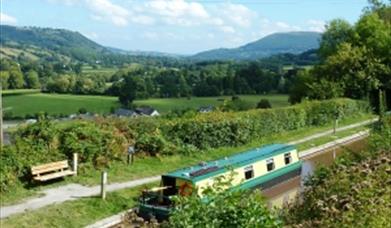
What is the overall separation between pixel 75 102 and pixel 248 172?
49495mm

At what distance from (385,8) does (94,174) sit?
4455 cm

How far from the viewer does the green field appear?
197 ft

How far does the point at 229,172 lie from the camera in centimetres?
1293

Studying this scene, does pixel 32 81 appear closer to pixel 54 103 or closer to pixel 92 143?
pixel 54 103

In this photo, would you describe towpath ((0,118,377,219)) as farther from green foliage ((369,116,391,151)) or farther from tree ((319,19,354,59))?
tree ((319,19,354,59))

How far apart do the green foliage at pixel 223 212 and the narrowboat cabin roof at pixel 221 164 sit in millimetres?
6437

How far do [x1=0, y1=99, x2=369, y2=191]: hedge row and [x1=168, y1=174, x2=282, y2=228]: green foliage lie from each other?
1063 cm

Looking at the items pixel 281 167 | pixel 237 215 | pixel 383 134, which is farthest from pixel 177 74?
pixel 237 215

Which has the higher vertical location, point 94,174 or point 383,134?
point 383,134

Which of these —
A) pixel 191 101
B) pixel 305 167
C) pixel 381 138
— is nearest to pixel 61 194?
pixel 381 138

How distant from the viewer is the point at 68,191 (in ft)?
55.1

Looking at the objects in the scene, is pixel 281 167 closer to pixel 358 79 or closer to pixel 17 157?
pixel 17 157

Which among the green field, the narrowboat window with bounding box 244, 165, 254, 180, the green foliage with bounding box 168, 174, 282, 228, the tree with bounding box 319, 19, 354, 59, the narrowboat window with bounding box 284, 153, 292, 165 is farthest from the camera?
the green field

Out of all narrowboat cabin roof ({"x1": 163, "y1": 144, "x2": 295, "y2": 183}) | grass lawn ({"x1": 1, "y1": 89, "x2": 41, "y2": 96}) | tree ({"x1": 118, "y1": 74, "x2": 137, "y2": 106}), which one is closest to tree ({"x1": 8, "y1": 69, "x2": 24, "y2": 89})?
grass lawn ({"x1": 1, "y1": 89, "x2": 41, "y2": 96})
